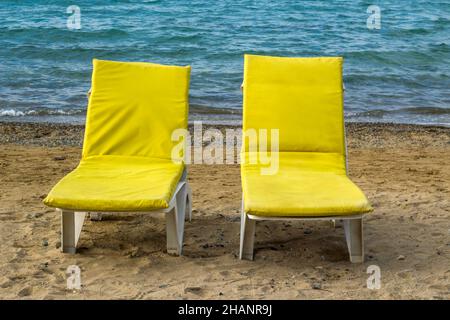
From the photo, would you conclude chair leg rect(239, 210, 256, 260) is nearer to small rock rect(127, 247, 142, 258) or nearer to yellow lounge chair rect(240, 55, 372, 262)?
yellow lounge chair rect(240, 55, 372, 262)

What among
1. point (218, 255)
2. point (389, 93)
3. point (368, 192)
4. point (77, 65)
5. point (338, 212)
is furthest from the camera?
point (77, 65)

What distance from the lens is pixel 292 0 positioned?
19.3 metres

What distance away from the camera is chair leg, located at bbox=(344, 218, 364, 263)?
15.0 ft

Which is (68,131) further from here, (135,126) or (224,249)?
A: (224,249)

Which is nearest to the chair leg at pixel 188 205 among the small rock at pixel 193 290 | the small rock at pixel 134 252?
the small rock at pixel 134 252

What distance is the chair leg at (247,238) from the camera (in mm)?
4613

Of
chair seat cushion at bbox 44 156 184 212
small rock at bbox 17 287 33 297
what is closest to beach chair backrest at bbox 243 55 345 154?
chair seat cushion at bbox 44 156 184 212

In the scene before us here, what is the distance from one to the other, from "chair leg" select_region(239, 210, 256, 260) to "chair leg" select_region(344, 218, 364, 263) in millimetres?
600

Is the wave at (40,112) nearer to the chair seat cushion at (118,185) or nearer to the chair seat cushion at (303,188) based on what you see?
the chair seat cushion at (118,185)

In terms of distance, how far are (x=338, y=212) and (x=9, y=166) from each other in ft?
12.3

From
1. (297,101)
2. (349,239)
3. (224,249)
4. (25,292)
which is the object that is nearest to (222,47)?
(297,101)

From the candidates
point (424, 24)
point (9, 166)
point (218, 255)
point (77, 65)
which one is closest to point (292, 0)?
point (424, 24)

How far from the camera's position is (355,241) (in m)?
4.61

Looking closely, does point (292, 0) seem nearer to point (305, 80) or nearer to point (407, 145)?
point (407, 145)
